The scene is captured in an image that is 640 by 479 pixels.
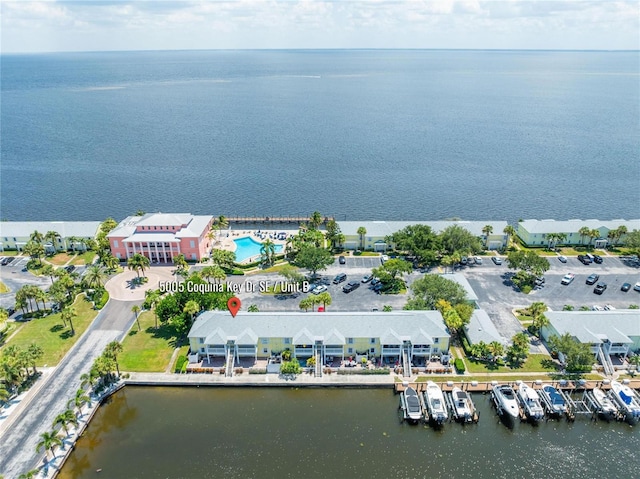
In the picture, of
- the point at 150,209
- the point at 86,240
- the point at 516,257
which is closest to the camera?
the point at 516,257

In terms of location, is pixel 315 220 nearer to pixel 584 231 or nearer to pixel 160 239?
pixel 160 239

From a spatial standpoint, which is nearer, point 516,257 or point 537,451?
point 537,451

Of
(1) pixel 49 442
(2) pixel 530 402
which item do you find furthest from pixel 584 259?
(1) pixel 49 442

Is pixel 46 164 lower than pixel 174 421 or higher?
higher

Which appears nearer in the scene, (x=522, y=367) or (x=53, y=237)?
(x=522, y=367)

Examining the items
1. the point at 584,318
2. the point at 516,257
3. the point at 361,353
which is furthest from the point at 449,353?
the point at 516,257

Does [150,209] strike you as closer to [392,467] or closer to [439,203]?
[439,203]

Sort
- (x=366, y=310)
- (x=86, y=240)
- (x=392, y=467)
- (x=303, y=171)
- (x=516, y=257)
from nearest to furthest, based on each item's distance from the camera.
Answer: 1. (x=392, y=467)
2. (x=366, y=310)
3. (x=516, y=257)
4. (x=86, y=240)
5. (x=303, y=171)

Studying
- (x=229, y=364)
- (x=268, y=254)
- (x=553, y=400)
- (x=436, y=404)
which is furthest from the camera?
(x=268, y=254)
